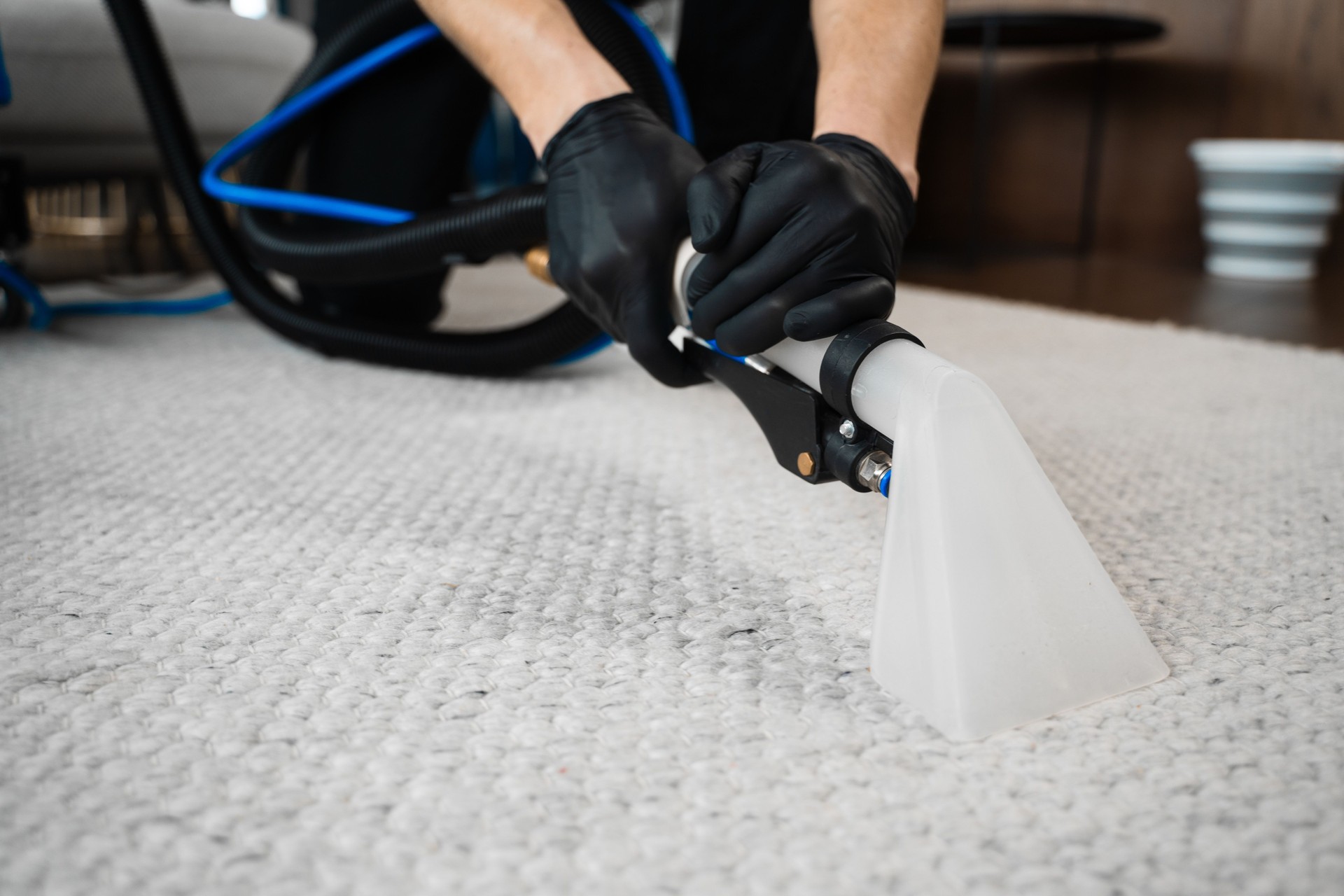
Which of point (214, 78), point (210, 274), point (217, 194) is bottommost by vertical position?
point (210, 274)

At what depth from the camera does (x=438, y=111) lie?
0.97 m

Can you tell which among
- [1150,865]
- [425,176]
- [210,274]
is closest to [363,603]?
[1150,865]

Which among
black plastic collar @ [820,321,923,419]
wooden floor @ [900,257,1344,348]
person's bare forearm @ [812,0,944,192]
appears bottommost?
wooden floor @ [900,257,1344,348]

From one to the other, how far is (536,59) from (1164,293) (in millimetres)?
1435

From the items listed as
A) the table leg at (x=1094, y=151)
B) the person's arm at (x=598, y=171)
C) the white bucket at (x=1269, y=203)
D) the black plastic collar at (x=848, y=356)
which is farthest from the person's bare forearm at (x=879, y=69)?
the table leg at (x=1094, y=151)

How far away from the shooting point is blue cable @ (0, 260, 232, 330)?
41.5 inches

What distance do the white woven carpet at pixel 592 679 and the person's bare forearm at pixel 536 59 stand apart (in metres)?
0.24

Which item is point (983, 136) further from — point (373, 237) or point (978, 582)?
point (978, 582)

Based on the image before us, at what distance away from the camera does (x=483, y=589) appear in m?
0.45

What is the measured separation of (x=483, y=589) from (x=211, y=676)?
126mm

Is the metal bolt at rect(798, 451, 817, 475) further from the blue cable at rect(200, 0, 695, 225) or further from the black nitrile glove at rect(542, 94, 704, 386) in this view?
the blue cable at rect(200, 0, 695, 225)

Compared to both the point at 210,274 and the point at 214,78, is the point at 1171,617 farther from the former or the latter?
the point at 210,274

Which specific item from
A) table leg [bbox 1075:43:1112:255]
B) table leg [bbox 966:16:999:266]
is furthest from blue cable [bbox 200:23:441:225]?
table leg [bbox 1075:43:1112:255]

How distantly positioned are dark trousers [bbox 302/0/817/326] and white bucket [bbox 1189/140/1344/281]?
3.88ft
